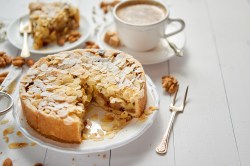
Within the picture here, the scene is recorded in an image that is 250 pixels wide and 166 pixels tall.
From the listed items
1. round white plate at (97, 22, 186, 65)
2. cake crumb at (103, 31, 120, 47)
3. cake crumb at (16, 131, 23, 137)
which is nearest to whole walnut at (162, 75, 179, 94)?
round white plate at (97, 22, 186, 65)

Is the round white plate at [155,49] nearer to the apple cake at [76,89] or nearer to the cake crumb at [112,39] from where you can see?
the cake crumb at [112,39]

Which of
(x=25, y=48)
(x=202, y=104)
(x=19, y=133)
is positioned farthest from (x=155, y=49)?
(x=19, y=133)

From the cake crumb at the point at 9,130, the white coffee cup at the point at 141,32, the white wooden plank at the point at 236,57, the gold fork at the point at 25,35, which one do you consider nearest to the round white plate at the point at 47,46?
the gold fork at the point at 25,35

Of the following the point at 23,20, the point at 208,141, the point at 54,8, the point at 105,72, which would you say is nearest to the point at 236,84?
the point at 208,141

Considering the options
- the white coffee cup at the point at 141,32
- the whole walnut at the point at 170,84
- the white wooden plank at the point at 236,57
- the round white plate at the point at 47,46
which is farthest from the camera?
the round white plate at the point at 47,46

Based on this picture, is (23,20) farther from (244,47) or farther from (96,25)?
(244,47)

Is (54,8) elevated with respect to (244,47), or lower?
elevated

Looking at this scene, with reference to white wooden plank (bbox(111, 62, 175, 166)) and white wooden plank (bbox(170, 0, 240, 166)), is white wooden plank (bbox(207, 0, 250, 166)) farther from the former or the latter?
white wooden plank (bbox(111, 62, 175, 166))
